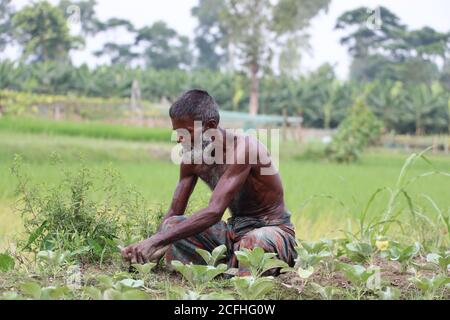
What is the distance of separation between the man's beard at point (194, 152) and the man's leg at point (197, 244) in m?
0.26

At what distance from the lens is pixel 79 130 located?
36.7ft

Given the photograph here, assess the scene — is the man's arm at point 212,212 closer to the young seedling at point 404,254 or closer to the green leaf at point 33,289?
the green leaf at point 33,289

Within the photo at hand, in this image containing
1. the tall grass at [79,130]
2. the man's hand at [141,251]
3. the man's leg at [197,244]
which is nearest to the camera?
the man's hand at [141,251]

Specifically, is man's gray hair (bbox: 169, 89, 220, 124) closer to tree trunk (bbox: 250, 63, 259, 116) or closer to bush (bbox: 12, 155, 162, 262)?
bush (bbox: 12, 155, 162, 262)

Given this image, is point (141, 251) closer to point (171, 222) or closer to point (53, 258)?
point (171, 222)

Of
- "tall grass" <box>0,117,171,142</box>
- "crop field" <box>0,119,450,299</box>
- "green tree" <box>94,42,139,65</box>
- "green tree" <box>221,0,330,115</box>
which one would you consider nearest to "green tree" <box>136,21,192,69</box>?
"green tree" <box>94,42,139,65</box>

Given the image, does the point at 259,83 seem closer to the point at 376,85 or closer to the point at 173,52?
the point at 376,85

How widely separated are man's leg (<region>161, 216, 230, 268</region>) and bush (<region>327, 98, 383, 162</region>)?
1002 cm

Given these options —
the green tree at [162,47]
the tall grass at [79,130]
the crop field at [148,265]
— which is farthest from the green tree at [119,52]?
the crop field at [148,265]

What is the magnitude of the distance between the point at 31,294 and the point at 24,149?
23.6ft

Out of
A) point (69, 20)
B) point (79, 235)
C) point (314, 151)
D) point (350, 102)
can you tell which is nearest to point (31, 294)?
point (79, 235)

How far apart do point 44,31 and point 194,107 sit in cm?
1564

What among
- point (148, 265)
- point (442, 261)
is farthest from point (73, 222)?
point (442, 261)

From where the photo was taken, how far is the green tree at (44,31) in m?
16.6
